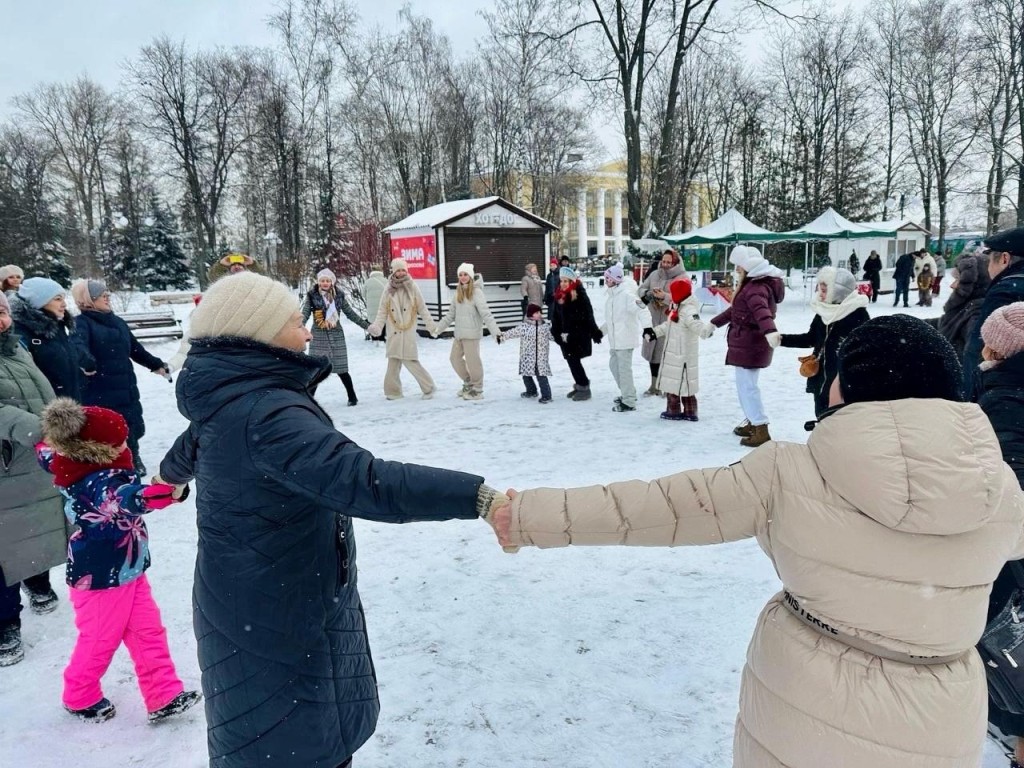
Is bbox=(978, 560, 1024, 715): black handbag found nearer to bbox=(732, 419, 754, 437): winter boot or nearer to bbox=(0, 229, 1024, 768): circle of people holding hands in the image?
bbox=(0, 229, 1024, 768): circle of people holding hands

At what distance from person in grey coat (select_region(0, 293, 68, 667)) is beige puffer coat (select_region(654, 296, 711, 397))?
6019 mm

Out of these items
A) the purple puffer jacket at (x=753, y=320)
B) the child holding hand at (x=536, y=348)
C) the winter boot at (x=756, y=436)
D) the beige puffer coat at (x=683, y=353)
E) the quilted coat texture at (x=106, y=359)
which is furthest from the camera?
the child holding hand at (x=536, y=348)

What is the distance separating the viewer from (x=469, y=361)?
31.0ft

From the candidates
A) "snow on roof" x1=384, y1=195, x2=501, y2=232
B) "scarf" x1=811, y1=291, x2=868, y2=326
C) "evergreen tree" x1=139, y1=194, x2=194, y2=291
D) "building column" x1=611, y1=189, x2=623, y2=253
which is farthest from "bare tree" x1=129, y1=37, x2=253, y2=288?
"building column" x1=611, y1=189, x2=623, y2=253

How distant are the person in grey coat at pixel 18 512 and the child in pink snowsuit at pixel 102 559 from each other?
1.98 ft

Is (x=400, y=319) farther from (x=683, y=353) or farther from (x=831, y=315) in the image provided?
(x=831, y=315)

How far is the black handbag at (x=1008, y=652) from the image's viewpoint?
89.8 inches

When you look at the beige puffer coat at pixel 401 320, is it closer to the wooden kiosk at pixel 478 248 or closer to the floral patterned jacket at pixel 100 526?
the wooden kiosk at pixel 478 248

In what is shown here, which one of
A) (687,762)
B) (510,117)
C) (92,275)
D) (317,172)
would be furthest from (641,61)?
(92,275)

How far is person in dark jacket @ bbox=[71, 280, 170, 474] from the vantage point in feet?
18.6

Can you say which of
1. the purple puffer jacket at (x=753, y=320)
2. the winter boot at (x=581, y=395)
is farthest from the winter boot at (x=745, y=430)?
the winter boot at (x=581, y=395)

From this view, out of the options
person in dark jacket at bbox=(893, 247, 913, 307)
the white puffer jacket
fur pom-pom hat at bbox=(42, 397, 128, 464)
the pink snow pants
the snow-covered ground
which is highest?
person in dark jacket at bbox=(893, 247, 913, 307)

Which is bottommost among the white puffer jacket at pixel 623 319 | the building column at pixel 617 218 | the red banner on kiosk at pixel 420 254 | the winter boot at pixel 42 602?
the winter boot at pixel 42 602

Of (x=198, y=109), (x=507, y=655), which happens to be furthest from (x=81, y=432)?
(x=198, y=109)
